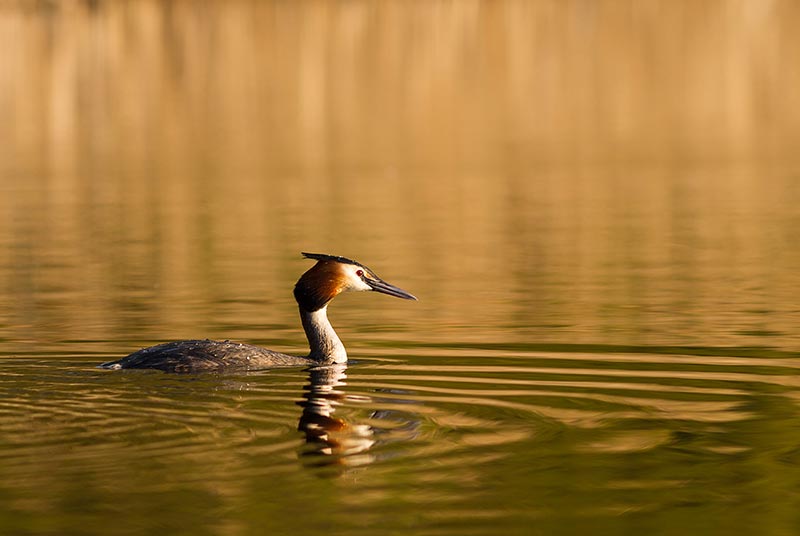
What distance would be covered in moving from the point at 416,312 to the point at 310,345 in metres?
3.74

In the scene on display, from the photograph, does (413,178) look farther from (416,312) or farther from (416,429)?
(416,429)

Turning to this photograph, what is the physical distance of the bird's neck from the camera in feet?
47.4

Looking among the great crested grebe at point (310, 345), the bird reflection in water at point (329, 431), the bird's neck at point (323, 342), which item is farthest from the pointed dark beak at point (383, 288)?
the bird reflection in water at point (329, 431)

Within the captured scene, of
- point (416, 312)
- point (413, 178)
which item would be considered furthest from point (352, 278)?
point (413, 178)

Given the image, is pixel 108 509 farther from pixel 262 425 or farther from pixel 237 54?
pixel 237 54

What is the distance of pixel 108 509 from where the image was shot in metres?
9.25

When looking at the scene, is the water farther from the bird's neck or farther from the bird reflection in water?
the bird's neck

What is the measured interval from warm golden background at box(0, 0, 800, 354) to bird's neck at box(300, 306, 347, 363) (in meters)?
1.48

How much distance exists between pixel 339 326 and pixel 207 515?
8314mm

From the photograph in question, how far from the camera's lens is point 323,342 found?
14.5 metres

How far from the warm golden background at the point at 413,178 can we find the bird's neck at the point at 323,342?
4.85 ft

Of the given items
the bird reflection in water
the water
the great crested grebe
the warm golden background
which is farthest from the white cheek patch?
the bird reflection in water

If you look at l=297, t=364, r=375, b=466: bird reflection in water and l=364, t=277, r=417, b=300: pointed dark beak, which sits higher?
l=364, t=277, r=417, b=300: pointed dark beak

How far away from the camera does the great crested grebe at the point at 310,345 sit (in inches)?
538
